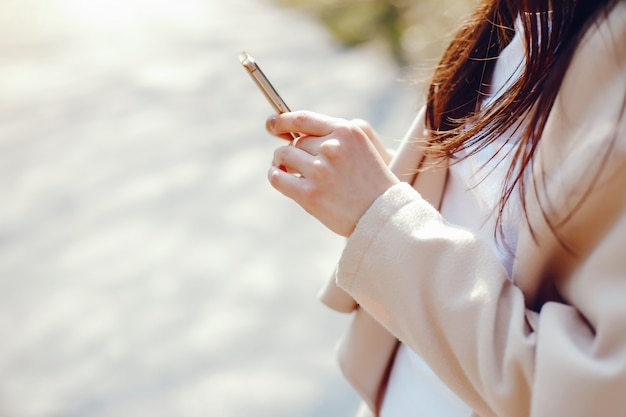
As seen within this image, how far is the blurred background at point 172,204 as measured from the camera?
65.4 inches

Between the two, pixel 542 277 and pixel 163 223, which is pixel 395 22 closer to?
pixel 163 223

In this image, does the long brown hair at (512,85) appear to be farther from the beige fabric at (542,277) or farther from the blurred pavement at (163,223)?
the blurred pavement at (163,223)

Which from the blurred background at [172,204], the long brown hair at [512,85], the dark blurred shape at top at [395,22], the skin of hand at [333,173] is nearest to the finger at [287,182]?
the skin of hand at [333,173]

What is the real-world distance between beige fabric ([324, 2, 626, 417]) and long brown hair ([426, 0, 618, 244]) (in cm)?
2

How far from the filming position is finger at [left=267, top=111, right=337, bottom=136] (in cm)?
65

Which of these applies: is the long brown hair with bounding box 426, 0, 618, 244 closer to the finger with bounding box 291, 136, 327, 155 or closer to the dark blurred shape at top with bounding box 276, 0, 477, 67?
the finger with bounding box 291, 136, 327, 155

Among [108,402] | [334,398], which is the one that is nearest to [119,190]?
[108,402]

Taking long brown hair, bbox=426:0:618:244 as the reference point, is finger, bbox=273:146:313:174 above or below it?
above

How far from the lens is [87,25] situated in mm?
3213

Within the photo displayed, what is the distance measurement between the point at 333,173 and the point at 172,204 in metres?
1.60

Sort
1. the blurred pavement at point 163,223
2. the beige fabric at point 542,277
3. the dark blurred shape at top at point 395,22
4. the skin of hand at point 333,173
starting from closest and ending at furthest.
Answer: the beige fabric at point 542,277 < the skin of hand at point 333,173 < the blurred pavement at point 163,223 < the dark blurred shape at top at point 395,22

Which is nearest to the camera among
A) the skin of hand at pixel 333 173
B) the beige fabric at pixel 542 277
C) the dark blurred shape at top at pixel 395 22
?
the beige fabric at pixel 542 277

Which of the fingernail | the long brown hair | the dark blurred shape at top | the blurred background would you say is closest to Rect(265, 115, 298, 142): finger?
the fingernail

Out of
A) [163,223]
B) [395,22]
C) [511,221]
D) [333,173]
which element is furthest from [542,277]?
[395,22]
